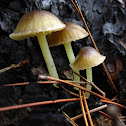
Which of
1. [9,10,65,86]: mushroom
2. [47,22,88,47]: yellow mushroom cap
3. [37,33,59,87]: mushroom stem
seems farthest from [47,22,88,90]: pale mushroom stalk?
[9,10,65,86]: mushroom

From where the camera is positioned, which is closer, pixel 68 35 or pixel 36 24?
pixel 36 24

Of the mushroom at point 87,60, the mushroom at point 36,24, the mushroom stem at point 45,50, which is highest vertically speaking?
the mushroom at point 36,24

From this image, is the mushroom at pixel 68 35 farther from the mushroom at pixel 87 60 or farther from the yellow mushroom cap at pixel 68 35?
the mushroom at pixel 87 60

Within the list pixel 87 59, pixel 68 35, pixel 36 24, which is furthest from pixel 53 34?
pixel 87 59

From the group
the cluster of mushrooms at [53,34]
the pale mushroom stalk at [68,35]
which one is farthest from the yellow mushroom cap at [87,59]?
the pale mushroom stalk at [68,35]

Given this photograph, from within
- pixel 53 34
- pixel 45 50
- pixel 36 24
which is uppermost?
pixel 36 24

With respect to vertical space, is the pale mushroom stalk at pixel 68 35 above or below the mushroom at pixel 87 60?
above

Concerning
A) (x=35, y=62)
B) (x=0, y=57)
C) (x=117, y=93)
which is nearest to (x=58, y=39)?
(x=35, y=62)

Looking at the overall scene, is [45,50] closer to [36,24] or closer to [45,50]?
[45,50]
